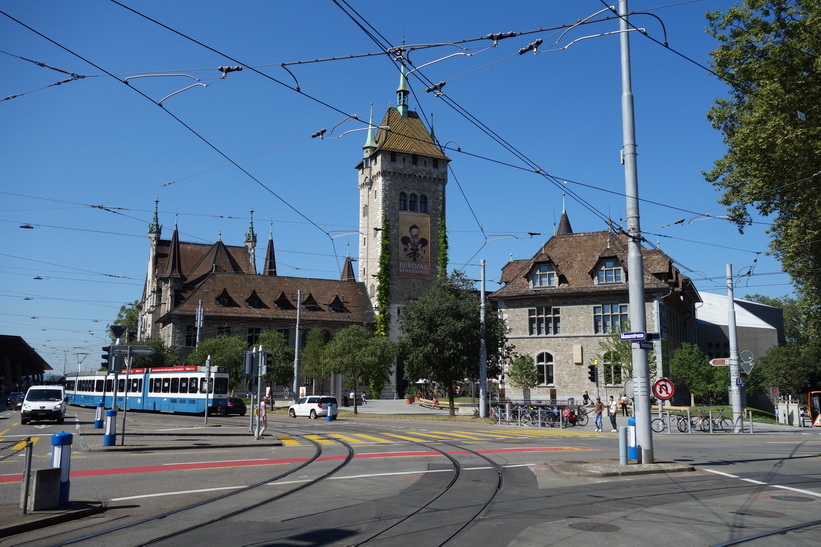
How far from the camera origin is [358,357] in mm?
48594

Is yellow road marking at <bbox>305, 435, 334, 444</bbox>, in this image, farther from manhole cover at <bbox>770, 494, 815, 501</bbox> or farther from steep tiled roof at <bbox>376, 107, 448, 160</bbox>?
steep tiled roof at <bbox>376, 107, 448, 160</bbox>

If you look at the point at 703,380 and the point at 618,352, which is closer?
the point at 618,352

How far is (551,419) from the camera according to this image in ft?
114

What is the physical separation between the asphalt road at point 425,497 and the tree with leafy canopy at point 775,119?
1216 cm

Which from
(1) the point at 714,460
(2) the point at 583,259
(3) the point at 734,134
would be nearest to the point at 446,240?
(2) the point at 583,259

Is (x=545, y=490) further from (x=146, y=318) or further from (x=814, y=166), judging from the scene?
(x=146, y=318)

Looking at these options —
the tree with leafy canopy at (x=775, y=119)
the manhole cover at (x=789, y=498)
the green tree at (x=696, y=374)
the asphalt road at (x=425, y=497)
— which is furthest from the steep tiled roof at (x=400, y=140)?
the manhole cover at (x=789, y=498)

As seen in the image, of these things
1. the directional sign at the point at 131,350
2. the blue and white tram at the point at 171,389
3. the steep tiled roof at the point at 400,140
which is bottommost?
the blue and white tram at the point at 171,389

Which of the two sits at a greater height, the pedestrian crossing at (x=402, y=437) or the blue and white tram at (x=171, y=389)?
the blue and white tram at (x=171, y=389)

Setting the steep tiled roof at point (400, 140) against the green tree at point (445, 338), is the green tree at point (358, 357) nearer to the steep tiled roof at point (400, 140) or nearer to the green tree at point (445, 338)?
the green tree at point (445, 338)

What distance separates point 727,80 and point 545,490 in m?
22.3

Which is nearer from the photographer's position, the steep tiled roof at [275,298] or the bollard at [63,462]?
the bollard at [63,462]

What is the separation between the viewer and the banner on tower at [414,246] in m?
79.7

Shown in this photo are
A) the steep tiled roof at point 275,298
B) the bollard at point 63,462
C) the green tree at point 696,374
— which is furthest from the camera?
the steep tiled roof at point 275,298
